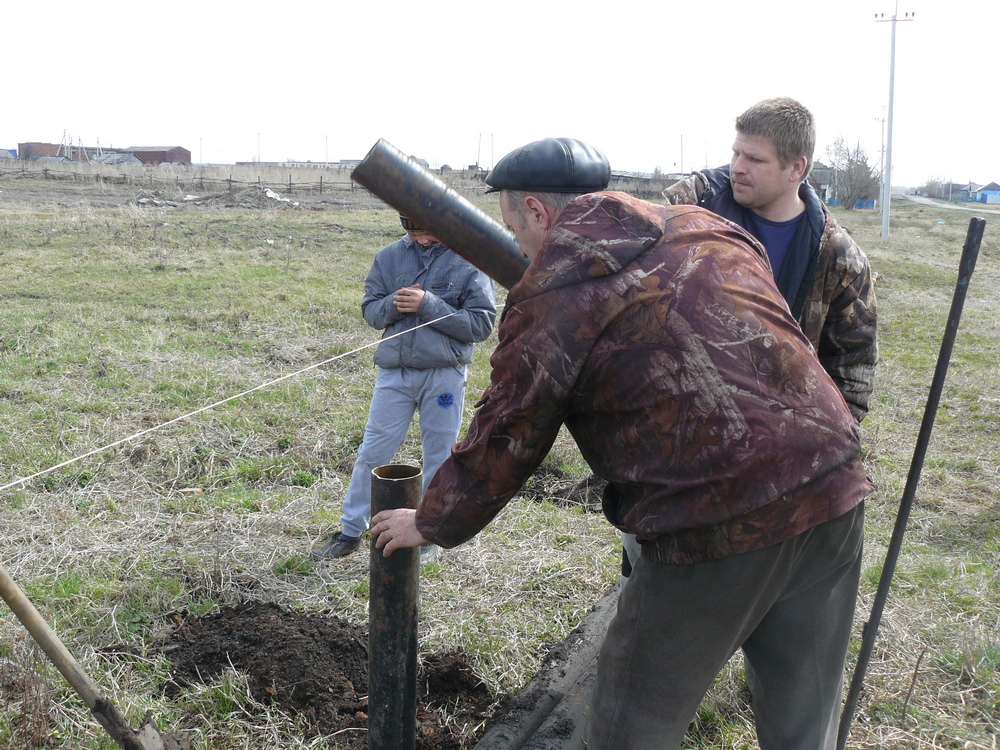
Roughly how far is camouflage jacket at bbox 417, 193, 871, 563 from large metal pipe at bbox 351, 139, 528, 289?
622mm

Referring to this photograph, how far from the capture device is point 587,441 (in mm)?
1715

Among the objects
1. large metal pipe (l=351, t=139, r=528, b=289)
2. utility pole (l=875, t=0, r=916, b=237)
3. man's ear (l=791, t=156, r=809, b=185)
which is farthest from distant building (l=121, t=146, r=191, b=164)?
man's ear (l=791, t=156, r=809, b=185)

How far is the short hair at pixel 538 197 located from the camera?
1.84m

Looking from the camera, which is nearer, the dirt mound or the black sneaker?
the black sneaker

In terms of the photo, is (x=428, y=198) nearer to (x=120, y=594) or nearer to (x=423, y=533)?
(x=423, y=533)

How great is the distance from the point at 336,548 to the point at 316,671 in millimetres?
932

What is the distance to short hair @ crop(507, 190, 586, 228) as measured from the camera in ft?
6.05

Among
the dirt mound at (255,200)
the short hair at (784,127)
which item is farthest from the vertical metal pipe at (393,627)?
the dirt mound at (255,200)

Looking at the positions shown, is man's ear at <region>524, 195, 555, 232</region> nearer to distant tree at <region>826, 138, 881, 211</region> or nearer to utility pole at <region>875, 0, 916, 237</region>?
utility pole at <region>875, 0, 916, 237</region>

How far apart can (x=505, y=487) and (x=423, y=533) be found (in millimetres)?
257

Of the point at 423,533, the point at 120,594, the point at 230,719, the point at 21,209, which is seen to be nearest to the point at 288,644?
the point at 230,719

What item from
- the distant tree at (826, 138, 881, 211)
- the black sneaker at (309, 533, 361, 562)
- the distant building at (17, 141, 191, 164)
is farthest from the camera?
the distant building at (17, 141, 191, 164)

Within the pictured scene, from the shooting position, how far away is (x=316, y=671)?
310 cm

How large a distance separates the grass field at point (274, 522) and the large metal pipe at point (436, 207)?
179cm
